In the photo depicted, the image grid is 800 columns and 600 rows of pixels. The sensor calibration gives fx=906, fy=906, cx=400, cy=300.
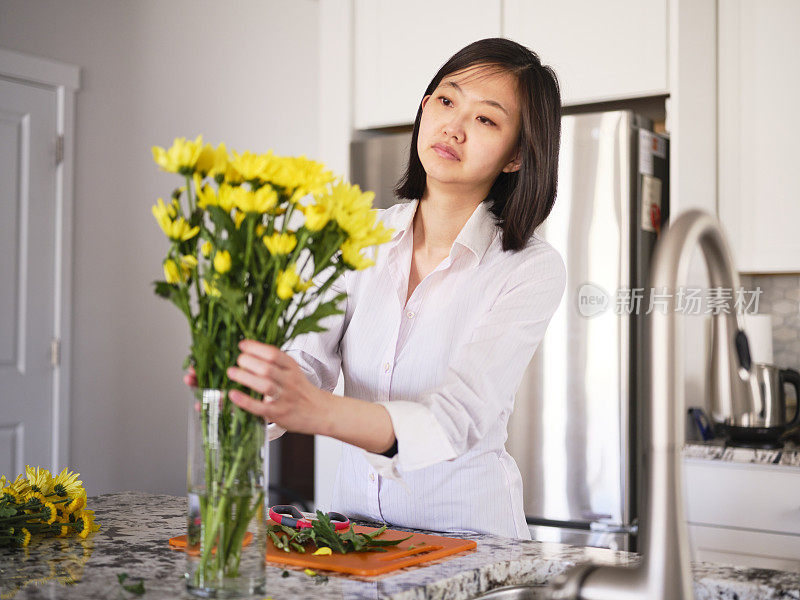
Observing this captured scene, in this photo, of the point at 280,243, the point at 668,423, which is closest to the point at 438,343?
the point at 280,243

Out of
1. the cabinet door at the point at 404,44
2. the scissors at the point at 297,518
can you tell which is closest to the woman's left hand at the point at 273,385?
the scissors at the point at 297,518

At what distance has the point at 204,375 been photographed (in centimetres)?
89

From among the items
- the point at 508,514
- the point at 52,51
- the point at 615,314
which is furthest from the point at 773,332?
the point at 52,51

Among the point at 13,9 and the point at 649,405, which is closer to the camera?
the point at 649,405

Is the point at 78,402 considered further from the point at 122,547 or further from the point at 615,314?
the point at 122,547

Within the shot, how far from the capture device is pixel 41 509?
117cm

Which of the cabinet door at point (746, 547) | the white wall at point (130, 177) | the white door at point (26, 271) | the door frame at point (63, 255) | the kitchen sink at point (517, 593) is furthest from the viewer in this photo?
the white wall at point (130, 177)

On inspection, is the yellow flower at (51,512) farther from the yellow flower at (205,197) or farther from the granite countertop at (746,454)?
the granite countertop at (746,454)

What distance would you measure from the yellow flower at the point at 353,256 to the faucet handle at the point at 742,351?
0.35 metres

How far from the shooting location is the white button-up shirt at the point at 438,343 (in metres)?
1.34

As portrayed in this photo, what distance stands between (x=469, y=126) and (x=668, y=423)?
2.60 ft

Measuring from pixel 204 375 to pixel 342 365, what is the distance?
2.06ft

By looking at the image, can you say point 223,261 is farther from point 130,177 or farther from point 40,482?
point 130,177

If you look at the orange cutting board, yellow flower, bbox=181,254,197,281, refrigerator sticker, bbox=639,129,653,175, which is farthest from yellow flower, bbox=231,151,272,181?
refrigerator sticker, bbox=639,129,653,175
